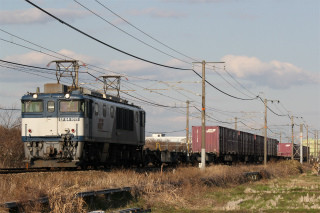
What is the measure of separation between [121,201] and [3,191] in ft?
15.9

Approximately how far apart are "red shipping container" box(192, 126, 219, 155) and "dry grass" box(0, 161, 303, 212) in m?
15.2

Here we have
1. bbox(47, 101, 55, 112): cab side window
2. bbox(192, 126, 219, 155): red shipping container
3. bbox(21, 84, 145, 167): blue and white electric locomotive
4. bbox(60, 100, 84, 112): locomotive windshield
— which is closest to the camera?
bbox(21, 84, 145, 167): blue and white electric locomotive

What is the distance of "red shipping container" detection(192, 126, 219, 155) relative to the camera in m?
51.7

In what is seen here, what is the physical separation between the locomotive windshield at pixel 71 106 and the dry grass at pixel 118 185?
376 cm

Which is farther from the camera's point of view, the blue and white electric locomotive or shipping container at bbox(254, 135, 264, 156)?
shipping container at bbox(254, 135, 264, 156)

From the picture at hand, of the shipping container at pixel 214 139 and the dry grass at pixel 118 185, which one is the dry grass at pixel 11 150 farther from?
the shipping container at pixel 214 139

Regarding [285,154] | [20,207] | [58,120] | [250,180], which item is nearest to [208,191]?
[58,120]

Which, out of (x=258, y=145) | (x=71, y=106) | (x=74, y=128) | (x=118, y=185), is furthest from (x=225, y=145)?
(x=118, y=185)

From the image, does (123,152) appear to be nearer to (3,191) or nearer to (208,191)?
(208,191)

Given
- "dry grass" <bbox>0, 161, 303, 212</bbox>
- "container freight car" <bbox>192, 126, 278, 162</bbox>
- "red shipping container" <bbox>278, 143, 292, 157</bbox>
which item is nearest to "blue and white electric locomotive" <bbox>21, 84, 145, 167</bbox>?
"dry grass" <bbox>0, 161, 303, 212</bbox>

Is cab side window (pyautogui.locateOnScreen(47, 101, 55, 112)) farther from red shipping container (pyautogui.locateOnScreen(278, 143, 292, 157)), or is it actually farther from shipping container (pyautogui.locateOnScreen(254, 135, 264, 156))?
red shipping container (pyautogui.locateOnScreen(278, 143, 292, 157))

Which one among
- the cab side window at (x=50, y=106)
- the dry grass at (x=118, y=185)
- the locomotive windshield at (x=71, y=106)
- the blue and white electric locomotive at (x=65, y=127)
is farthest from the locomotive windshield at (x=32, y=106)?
the dry grass at (x=118, y=185)

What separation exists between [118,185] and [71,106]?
7632 mm

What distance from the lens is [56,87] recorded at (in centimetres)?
2898
